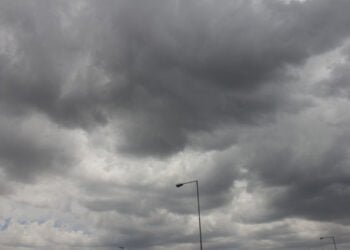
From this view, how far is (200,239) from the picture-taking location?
59.4 m

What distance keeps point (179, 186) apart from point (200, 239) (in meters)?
10.1

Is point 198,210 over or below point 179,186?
below

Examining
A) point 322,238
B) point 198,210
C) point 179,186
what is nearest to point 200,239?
point 198,210

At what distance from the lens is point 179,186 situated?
64.9 m

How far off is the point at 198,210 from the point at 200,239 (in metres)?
5.16

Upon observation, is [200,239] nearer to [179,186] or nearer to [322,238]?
[179,186]

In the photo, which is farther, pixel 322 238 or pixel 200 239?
pixel 322 238

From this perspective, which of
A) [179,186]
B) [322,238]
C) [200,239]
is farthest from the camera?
[322,238]

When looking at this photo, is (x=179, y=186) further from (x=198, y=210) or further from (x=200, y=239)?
(x=200, y=239)

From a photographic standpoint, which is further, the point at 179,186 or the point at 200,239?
the point at 179,186

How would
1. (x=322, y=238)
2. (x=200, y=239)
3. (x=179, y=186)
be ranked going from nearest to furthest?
(x=200, y=239) < (x=179, y=186) < (x=322, y=238)

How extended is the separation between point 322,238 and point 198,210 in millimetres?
77838

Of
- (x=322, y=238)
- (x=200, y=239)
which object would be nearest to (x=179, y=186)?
(x=200, y=239)

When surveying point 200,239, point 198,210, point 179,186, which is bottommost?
point 200,239
